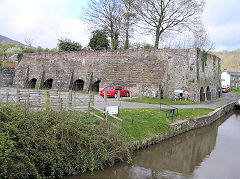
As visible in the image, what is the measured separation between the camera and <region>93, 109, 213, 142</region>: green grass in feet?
31.9

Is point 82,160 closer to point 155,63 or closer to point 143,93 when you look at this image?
point 143,93

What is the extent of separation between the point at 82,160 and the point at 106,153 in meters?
0.85

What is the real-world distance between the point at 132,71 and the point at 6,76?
17.2 metres

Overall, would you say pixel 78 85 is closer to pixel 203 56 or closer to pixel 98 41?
pixel 98 41

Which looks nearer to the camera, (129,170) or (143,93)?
(129,170)

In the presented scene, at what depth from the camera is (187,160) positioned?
9289 millimetres

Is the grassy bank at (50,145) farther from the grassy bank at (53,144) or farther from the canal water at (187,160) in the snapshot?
the canal water at (187,160)

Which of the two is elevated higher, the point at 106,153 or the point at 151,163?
the point at 106,153

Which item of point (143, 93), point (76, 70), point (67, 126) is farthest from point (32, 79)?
point (67, 126)

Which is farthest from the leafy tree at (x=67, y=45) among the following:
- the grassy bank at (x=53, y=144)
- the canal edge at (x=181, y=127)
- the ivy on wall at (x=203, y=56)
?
the grassy bank at (x=53, y=144)

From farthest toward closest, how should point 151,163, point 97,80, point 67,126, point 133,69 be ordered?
1. point 97,80
2. point 133,69
3. point 151,163
4. point 67,126

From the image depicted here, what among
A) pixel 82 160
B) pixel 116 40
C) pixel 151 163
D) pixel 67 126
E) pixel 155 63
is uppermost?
pixel 116 40

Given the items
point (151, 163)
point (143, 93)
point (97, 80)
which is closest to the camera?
point (151, 163)

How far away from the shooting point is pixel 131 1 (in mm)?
27562
